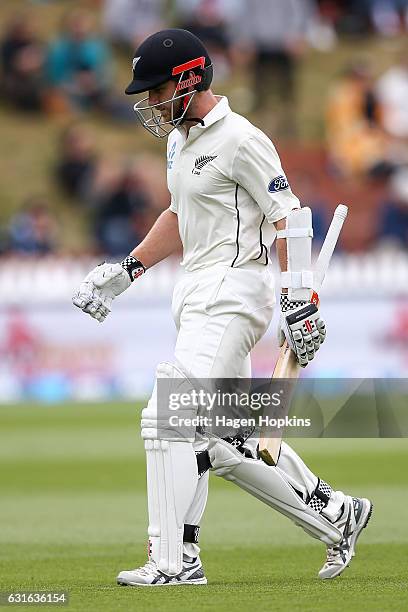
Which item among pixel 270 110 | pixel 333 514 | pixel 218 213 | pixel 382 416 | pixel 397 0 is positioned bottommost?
pixel 333 514

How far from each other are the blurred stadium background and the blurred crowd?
3 centimetres

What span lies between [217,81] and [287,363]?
1664cm

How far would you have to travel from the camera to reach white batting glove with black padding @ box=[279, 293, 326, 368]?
17.3 ft

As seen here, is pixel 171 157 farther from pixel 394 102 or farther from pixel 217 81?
pixel 217 81

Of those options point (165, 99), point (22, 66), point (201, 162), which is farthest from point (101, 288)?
point (22, 66)

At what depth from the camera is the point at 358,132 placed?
1920 centimetres

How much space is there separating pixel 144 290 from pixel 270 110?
6.21m

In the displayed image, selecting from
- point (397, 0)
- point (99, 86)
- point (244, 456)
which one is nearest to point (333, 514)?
point (244, 456)

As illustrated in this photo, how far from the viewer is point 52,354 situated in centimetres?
1549

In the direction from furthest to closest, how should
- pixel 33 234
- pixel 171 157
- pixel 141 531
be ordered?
1. pixel 33 234
2. pixel 141 531
3. pixel 171 157

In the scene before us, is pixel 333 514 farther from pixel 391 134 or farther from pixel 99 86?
pixel 99 86

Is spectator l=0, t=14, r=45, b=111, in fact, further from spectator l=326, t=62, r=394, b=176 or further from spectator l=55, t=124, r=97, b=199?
spectator l=326, t=62, r=394, b=176

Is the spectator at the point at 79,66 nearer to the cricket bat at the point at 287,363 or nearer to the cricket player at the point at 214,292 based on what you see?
the cricket player at the point at 214,292

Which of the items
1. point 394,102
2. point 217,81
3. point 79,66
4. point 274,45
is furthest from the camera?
point 217,81
